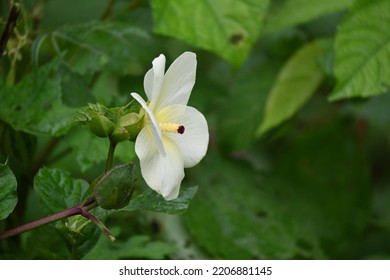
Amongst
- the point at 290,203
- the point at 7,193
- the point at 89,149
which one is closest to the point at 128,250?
the point at 89,149

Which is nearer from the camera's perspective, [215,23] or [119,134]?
[119,134]

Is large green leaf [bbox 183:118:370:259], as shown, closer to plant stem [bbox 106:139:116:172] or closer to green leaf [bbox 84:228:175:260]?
green leaf [bbox 84:228:175:260]

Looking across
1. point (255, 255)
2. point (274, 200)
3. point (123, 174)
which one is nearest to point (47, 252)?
point (123, 174)

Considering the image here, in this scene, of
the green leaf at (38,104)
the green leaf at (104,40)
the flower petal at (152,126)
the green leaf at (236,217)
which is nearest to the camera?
the flower petal at (152,126)

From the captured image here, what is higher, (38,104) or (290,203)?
(38,104)

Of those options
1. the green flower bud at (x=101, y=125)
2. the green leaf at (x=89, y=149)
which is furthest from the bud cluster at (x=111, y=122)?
the green leaf at (x=89, y=149)

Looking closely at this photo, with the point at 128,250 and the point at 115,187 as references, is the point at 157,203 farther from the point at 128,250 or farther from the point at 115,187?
the point at 128,250

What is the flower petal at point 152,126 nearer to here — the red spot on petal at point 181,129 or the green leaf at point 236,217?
A: the red spot on petal at point 181,129
